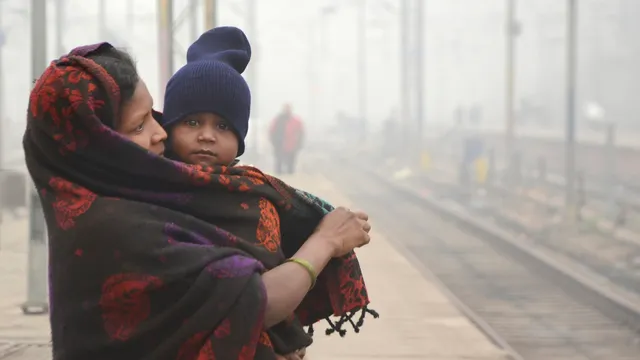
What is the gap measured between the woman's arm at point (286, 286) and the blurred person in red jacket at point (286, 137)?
82.4 ft

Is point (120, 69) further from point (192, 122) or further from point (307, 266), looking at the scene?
point (307, 266)

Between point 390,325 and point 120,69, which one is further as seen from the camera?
point 390,325

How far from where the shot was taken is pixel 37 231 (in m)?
8.66

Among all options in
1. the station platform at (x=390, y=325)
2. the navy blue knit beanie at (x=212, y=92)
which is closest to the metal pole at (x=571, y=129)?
the station platform at (x=390, y=325)

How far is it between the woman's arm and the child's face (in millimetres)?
253

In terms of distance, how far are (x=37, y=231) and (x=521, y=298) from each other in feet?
17.2

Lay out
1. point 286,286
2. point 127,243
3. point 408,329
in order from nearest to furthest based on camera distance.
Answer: point 127,243
point 286,286
point 408,329

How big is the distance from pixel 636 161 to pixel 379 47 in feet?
259

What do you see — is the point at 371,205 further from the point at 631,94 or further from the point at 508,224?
the point at 631,94

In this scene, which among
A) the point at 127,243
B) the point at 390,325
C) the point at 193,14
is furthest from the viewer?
the point at 193,14

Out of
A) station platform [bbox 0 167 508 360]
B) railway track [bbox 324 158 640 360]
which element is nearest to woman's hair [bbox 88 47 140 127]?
station platform [bbox 0 167 508 360]

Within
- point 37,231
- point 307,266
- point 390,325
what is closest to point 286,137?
point 390,325

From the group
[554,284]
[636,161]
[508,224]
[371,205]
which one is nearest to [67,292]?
[554,284]

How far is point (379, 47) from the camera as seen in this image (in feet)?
358
